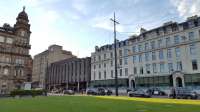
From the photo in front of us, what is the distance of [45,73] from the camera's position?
113875 millimetres

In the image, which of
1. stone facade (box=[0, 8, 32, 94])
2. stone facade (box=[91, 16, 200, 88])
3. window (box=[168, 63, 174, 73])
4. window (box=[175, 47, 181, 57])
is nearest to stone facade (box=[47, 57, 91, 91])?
stone facade (box=[91, 16, 200, 88])

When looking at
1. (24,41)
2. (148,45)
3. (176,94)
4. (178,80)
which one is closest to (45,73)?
(24,41)

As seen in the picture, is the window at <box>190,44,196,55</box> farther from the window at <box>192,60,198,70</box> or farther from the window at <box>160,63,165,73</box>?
the window at <box>160,63,165,73</box>

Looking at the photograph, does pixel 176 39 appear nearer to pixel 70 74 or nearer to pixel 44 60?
pixel 70 74

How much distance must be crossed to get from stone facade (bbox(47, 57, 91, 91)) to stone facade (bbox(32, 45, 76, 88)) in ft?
23.1

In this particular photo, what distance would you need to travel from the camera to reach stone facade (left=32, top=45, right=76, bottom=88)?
382 ft

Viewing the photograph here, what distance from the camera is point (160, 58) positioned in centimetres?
5816

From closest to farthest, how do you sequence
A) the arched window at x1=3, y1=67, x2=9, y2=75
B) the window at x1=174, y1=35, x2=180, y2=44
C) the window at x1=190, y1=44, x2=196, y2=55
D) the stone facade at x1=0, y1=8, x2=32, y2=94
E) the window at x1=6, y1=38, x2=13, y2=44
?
the window at x1=190, y1=44, x2=196, y2=55
the window at x1=174, y1=35, x2=180, y2=44
the stone facade at x1=0, y1=8, x2=32, y2=94
the arched window at x1=3, y1=67, x2=9, y2=75
the window at x1=6, y1=38, x2=13, y2=44

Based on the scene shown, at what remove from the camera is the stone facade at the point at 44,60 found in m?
116

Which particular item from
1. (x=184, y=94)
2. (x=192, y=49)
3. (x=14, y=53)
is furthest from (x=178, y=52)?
(x=14, y=53)

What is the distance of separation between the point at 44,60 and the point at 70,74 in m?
32.1

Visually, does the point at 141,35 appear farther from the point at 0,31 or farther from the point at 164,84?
the point at 0,31

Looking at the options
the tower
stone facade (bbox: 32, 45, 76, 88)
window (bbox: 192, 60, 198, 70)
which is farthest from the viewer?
stone facade (bbox: 32, 45, 76, 88)

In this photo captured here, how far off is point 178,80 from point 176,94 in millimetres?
18999
